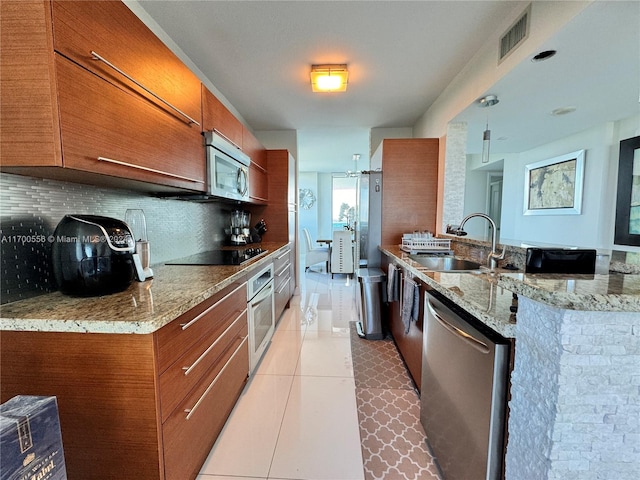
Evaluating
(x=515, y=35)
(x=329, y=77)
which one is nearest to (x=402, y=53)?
(x=329, y=77)

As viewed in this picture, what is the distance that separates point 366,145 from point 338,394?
4.60m

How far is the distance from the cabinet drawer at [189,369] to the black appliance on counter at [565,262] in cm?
127

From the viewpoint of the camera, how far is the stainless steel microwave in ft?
5.86

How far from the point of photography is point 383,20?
1738mm

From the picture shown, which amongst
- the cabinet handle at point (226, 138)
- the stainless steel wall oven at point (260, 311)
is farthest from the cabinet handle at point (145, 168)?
the stainless steel wall oven at point (260, 311)

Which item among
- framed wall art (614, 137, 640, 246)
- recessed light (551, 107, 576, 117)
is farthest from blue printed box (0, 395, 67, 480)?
framed wall art (614, 137, 640, 246)

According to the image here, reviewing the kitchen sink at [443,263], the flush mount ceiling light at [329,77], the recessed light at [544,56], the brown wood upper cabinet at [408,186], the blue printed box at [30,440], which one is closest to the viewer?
the blue printed box at [30,440]

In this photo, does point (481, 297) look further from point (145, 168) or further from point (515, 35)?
point (515, 35)

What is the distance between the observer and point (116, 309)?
91 cm

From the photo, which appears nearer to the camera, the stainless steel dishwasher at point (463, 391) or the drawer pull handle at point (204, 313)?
the stainless steel dishwasher at point (463, 391)

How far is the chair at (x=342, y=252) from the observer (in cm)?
523

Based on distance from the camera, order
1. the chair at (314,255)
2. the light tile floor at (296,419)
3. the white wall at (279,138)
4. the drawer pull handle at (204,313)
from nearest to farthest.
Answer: the drawer pull handle at (204,313)
the light tile floor at (296,419)
the white wall at (279,138)
the chair at (314,255)

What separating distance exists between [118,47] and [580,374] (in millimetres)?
1856

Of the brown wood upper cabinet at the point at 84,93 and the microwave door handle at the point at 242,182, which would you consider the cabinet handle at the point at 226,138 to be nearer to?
the microwave door handle at the point at 242,182
